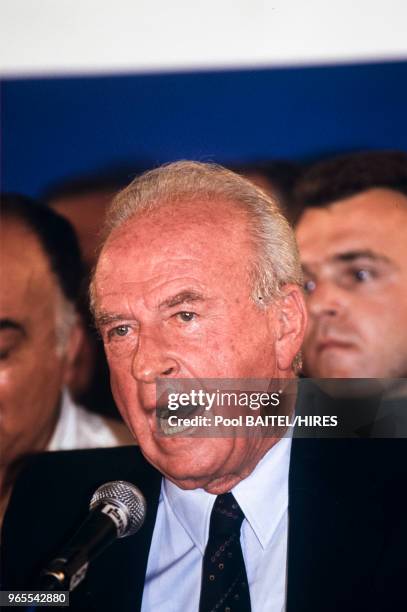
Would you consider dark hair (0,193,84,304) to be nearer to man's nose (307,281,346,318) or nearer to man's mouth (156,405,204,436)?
man's mouth (156,405,204,436)

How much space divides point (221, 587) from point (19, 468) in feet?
2.11

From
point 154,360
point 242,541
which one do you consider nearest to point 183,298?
point 154,360

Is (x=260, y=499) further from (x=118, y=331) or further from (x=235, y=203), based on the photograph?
(x=235, y=203)

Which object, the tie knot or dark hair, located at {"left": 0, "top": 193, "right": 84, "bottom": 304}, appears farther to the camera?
dark hair, located at {"left": 0, "top": 193, "right": 84, "bottom": 304}

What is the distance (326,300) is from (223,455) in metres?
0.47

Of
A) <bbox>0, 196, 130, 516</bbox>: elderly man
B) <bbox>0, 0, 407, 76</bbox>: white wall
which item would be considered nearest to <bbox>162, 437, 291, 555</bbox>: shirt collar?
<bbox>0, 196, 130, 516</bbox>: elderly man

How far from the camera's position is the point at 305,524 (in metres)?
1.82

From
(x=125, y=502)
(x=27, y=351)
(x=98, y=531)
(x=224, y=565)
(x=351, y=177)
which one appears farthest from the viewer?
(x=27, y=351)

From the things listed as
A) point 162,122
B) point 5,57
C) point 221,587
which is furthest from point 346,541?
point 5,57

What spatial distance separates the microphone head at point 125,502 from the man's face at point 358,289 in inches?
20.6

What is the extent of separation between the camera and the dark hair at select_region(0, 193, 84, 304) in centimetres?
203

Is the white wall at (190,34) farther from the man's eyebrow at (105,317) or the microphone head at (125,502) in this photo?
the microphone head at (125,502)

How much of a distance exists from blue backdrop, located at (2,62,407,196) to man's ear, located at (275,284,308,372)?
0.38 metres

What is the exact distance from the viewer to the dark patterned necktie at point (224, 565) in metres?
1.80
